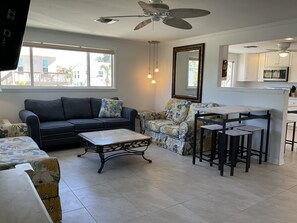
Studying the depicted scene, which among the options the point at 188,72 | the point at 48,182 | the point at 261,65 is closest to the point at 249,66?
the point at 261,65

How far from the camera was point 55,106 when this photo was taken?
4.82 meters

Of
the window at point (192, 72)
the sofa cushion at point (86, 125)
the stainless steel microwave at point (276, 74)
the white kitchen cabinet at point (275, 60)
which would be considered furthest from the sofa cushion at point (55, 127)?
the white kitchen cabinet at point (275, 60)

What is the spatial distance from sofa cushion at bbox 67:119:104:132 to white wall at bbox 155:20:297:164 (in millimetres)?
2189

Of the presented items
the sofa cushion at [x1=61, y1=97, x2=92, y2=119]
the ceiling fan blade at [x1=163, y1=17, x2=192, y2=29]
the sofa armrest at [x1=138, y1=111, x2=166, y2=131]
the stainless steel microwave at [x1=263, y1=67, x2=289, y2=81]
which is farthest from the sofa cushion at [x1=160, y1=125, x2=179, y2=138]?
the stainless steel microwave at [x1=263, y1=67, x2=289, y2=81]

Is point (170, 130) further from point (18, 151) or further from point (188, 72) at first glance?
point (18, 151)

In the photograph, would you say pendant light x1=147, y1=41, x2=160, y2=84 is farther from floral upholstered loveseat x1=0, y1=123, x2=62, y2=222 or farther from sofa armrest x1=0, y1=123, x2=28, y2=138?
floral upholstered loveseat x1=0, y1=123, x2=62, y2=222

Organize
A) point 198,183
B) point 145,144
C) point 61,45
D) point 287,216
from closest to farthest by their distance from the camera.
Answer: point 287,216
point 198,183
point 145,144
point 61,45

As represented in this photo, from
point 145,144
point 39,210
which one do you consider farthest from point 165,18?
point 39,210

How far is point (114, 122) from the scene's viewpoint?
4855 millimetres

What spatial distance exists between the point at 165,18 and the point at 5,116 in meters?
3.62

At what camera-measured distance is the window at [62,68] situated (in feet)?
15.8

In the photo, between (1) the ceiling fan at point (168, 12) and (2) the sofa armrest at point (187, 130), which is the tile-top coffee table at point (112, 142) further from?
(1) the ceiling fan at point (168, 12)

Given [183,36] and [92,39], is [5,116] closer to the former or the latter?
[92,39]

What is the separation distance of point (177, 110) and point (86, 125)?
187 centimetres
